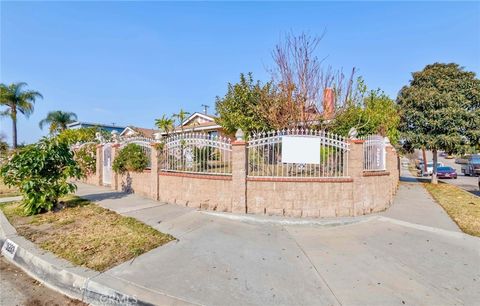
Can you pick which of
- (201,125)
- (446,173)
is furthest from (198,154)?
(446,173)

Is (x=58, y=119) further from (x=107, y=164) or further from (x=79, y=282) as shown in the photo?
(x=79, y=282)

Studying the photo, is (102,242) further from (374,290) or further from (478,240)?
(478,240)

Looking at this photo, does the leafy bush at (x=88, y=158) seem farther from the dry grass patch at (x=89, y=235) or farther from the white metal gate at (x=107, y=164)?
the dry grass patch at (x=89, y=235)

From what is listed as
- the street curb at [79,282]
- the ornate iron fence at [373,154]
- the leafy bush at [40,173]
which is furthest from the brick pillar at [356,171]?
Answer: the leafy bush at [40,173]

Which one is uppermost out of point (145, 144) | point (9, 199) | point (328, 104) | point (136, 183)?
point (328, 104)

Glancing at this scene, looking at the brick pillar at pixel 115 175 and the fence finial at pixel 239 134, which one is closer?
the fence finial at pixel 239 134

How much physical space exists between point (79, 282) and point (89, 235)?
1866 millimetres

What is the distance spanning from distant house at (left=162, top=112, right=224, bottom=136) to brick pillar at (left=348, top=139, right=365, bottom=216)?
14.7 m

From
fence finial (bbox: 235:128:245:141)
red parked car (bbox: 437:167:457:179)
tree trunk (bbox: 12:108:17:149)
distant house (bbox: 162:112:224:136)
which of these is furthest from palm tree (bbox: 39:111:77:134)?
red parked car (bbox: 437:167:457:179)

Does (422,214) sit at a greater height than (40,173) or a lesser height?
lesser

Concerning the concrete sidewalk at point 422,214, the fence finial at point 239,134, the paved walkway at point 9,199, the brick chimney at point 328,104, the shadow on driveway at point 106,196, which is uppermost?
the brick chimney at point 328,104

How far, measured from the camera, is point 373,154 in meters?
8.42

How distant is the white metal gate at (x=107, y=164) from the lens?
11664 millimetres

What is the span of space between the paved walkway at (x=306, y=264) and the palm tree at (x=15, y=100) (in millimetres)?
30828
